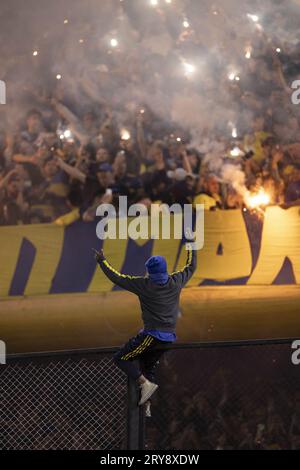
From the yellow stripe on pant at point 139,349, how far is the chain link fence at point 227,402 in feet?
6.08

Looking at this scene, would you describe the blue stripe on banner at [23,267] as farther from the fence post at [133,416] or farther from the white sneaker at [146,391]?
the white sneaker at [146,391]

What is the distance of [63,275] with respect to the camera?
898cm

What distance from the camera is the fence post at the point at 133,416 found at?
5.83 metres

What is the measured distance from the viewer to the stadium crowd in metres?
9.52

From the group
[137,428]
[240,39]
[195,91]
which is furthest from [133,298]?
[240,39]

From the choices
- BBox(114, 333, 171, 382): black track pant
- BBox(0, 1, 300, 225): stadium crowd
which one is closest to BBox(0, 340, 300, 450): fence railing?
BBox(114, 333, 171, 382): black track pant

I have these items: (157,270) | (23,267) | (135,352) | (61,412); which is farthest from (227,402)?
(23,267)

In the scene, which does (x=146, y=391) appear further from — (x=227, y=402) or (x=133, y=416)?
(x=227, y=402)

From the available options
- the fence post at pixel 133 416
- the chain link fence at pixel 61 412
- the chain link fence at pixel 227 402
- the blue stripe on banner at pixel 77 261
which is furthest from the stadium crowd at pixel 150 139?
the fence post at pixel 133 416

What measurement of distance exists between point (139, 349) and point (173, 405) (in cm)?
242

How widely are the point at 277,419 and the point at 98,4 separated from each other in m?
7.74

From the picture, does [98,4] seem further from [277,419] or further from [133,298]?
[277,419]
